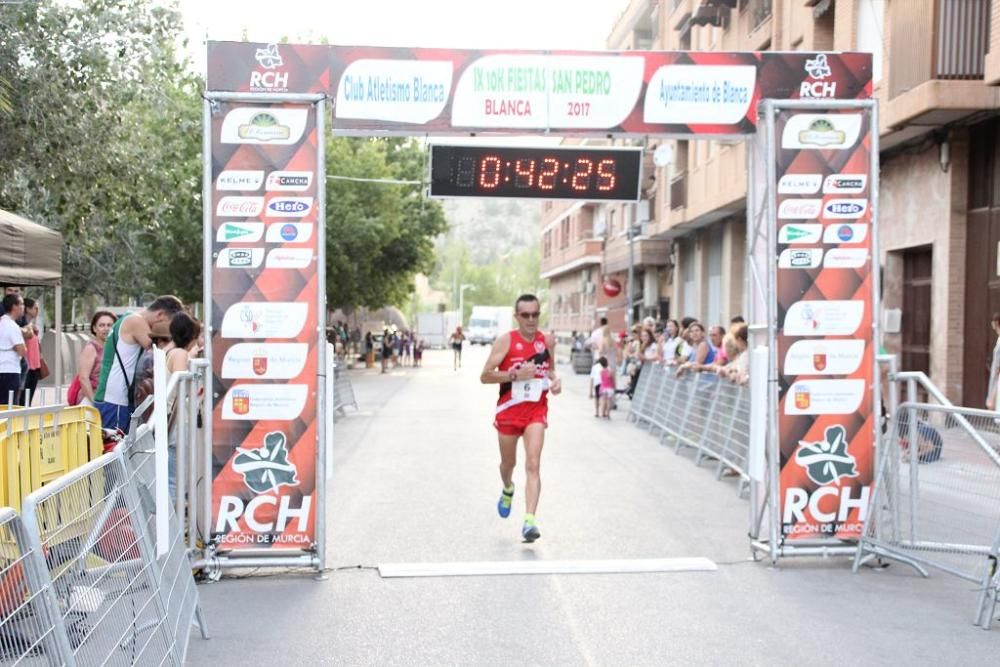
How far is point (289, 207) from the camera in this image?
7.42 meters

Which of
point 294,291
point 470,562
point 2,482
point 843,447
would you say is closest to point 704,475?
point 843,447

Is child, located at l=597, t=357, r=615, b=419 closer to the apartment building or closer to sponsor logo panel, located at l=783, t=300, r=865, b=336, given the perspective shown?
the apartment building

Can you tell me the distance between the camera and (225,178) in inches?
291

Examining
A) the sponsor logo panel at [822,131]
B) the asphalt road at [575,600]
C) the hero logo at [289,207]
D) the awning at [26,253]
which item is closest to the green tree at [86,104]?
the awning at [26,253]

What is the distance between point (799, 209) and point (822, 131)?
23.7 inches

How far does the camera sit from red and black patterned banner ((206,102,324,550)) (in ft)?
24.2

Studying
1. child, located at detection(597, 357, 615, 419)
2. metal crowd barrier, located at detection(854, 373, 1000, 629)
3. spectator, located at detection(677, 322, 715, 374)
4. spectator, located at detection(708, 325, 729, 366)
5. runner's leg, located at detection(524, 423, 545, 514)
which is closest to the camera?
metal crowd barrier, located at detection(854, 373, 1000, 629)

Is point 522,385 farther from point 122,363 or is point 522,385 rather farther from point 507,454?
point 122,363

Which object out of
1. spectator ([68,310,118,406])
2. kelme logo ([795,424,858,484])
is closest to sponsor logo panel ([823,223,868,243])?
kelme logo ([795,424,858,484])

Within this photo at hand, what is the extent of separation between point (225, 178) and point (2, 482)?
9.07ft

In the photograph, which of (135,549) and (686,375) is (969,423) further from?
(686,375)

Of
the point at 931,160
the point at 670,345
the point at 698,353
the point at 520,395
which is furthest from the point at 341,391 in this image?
the point at 520,395

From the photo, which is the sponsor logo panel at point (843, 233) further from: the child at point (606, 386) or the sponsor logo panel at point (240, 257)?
the child at point (606, 386)

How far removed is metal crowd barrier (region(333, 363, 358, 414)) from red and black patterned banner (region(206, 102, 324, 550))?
36.8 ft
